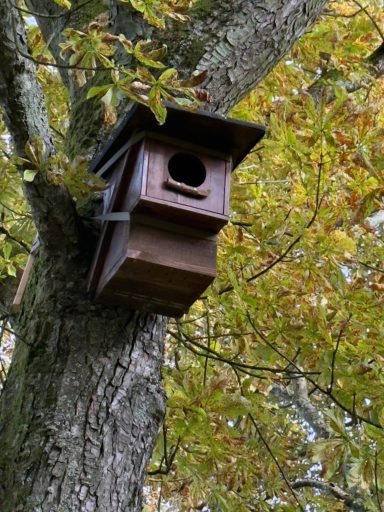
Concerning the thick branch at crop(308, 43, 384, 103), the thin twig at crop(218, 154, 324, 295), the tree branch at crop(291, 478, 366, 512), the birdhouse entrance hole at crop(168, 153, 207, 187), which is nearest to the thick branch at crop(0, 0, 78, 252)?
the birdhouse entrance hole at crop(168, 153, 207, 187)

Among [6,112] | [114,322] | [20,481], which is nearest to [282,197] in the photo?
[114,322]

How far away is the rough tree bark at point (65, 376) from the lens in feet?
4.59

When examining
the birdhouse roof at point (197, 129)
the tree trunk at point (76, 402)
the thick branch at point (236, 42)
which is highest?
the thick branch at point (236, 42)

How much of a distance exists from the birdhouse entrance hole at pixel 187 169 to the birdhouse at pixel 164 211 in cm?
3

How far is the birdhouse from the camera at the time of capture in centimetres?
149

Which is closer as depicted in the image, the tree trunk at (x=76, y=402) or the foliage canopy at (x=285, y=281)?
the tree trunk at (x=76, y=402)

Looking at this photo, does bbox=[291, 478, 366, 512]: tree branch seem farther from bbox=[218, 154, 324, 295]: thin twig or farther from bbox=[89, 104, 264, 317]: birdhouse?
bbox=[89, 104, 264, 317]: birdhouse

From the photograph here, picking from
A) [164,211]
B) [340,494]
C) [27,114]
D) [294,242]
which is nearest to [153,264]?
[164,211]

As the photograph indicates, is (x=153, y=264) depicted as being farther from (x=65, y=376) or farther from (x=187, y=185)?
(x=65, y=376)

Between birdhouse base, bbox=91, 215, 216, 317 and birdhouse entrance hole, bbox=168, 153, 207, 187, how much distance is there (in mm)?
205

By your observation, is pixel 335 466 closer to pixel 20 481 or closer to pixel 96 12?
pixel 20 481

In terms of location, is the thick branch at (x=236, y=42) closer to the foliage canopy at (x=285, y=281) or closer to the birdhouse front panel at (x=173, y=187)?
the foliage canopy at (x=285, y=281)

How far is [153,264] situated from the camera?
4.90 feet

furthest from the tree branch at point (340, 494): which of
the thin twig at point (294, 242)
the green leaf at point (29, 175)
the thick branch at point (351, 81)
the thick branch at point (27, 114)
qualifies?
the green leaf at point (29, 175)
